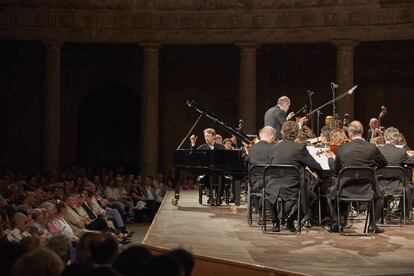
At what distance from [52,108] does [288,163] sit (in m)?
14.5

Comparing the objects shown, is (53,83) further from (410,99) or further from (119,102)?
(410,99)

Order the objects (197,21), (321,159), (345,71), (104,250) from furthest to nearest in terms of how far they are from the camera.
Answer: (197,21) < (345,71) < (321,159) < (104,250)

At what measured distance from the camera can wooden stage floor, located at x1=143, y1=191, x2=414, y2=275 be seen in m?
7.54

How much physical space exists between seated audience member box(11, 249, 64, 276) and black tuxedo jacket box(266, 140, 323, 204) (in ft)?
19.2

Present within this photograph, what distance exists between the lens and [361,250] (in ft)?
28.5

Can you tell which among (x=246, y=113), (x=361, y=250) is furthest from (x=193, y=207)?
(x=246, y=113)

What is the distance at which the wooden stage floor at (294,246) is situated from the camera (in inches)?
297

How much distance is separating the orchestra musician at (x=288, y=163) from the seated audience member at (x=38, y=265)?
19.2 ft

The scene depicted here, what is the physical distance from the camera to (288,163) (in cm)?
1016

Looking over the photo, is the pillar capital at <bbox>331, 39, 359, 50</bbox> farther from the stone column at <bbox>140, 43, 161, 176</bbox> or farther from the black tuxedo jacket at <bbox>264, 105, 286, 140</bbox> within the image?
the black tuxedo jacket at <bbox>264, 105, 286, 140</bbox>

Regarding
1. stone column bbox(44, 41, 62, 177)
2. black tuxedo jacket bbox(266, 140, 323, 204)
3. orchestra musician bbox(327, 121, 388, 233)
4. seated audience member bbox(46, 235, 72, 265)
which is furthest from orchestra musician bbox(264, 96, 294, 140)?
stone column bbox(44, 41, 62, 177)

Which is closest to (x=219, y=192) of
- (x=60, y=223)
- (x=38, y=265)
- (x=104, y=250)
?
(x=60, y=223)

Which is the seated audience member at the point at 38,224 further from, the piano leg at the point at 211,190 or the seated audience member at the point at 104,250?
the seated audience member at the point at 104,250

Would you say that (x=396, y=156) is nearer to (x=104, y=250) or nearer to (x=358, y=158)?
(x=358, y=158)
